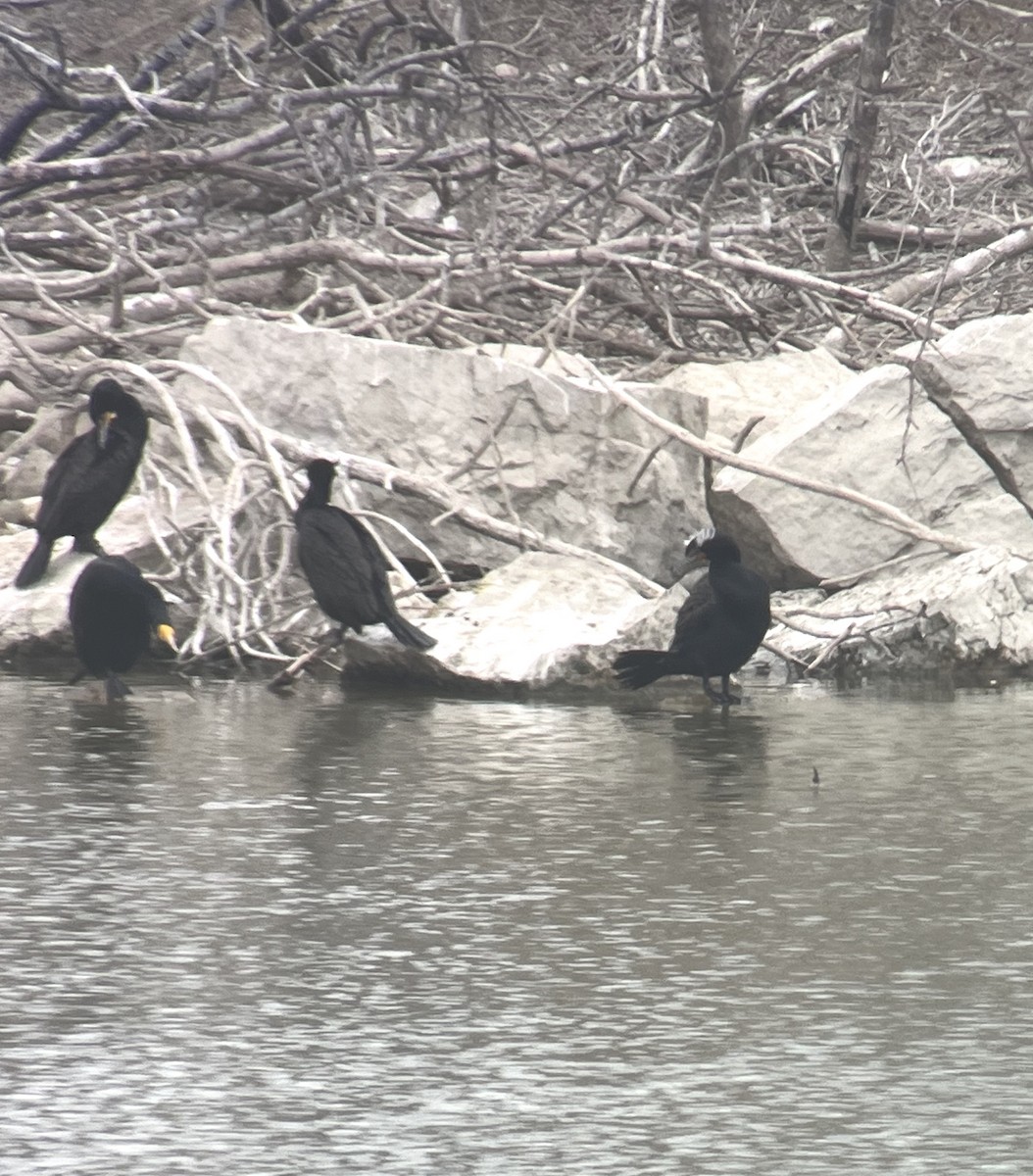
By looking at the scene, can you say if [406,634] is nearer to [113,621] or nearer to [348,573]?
[348,573]

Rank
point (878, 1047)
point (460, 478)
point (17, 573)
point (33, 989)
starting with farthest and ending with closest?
point (460, 478)
point (17, 573)
point (33, 989)
point (878, 1047)

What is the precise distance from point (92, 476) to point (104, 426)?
296mm

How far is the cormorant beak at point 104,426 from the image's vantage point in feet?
31.6

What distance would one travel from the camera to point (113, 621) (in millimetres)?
8336

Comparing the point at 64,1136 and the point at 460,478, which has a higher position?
the point at 460,478

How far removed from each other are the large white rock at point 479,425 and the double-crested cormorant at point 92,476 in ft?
2.75

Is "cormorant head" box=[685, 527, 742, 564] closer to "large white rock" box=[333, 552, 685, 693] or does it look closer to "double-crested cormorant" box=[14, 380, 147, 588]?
"large white rock" box=[333, 552, 685, 693]

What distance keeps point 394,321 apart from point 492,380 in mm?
1148

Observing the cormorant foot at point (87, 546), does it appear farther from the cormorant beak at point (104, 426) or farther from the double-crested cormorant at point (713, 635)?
the double-crested cormorant at point (713, 635)

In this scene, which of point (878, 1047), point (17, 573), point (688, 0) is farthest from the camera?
point (688, 0)

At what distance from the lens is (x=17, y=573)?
31.8 ft

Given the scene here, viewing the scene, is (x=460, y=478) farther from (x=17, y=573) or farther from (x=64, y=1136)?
(x=64, y=1136)

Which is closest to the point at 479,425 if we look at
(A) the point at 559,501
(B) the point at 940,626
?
(A) the point at 559,501

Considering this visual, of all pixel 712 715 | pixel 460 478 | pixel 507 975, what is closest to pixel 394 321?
pixel 460 478
